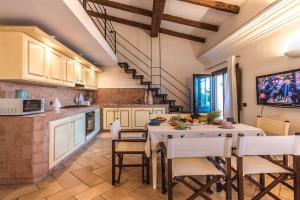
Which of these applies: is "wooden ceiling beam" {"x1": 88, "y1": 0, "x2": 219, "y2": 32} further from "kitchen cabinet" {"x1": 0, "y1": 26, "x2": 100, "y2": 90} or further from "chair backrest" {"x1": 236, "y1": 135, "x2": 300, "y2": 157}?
"chair backrest" {"x1": 236, "y1": 135, "x2": 300, "y2": 157}

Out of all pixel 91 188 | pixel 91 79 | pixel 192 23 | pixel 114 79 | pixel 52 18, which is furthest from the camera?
pixel 114 79

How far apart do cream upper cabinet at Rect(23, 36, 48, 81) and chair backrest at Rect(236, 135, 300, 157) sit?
2.61 meters

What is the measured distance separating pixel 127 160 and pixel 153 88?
312cm

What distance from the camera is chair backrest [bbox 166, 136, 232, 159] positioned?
1450 millimetres

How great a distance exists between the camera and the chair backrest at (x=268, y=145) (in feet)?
4.84

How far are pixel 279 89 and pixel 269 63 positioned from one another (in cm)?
54

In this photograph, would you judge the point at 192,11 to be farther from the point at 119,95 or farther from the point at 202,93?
the point at 119,95

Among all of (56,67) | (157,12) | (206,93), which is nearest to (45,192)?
(56,67)

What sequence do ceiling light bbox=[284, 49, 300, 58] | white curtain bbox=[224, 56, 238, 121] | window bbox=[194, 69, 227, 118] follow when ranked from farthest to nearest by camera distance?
1. window bbox=[194, 69, 227, 118]
2. white curtain bbox=[224, 56, 238, 121]
3. ceiling light bbox=[284, 49, 300, 58]

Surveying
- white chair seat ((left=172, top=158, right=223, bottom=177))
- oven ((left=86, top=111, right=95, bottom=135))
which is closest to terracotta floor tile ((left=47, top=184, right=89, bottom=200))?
white chair seat ((left=172, top=158, right=223, bottom=177))

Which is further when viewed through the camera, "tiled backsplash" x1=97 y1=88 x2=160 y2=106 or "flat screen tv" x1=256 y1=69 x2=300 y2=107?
"tiled backsplash" x1=97 y1=88 x2=160 y2=106

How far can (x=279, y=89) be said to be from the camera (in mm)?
2766

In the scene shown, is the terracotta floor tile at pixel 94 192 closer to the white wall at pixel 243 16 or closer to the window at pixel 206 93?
the white wall at pixel 243 16

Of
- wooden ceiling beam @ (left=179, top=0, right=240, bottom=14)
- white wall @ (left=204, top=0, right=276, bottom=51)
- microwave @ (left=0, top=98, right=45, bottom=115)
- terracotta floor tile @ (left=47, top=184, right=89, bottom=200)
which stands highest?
wooden ceiling beam @ (left=179, top=0, right=240, bottom=14)
